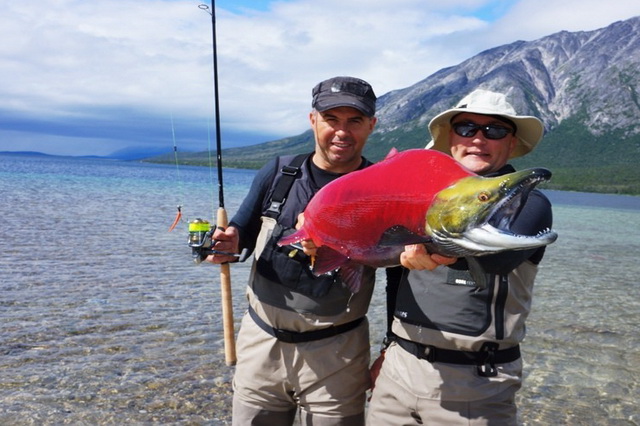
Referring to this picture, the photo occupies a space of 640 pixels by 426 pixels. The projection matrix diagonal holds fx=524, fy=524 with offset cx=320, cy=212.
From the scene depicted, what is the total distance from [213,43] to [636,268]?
18653 millimetres

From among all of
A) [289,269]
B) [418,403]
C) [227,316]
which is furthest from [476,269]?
[227,316]

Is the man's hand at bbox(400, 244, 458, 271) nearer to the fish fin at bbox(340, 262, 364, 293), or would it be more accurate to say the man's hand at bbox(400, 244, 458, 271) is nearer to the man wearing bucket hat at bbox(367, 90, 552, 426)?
the fish fin at bbox(340, 262, 364, 293)

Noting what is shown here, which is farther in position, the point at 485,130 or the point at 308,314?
the point at 308,314

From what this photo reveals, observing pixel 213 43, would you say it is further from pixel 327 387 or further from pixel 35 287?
pixel 35 287

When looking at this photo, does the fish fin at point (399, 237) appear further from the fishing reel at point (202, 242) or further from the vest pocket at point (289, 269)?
the fishing reel at point (202, 242)

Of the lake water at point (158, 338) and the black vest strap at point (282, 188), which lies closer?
the black vest strap at point (282, 188)

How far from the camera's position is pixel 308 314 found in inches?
160

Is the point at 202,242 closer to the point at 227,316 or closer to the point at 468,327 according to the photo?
the point at 227,316

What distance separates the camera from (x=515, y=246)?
2.27m

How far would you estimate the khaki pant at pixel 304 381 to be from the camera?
4.07m

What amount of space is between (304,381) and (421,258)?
178 centimetres

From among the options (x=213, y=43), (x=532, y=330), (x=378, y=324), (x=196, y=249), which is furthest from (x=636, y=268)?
(x=196, y=249)

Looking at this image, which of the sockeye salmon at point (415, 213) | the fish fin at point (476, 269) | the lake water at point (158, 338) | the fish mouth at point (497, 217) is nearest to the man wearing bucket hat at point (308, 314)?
the sockeye salmon at point (415, 213)

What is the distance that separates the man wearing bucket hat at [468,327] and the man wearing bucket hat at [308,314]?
1.33 feet
